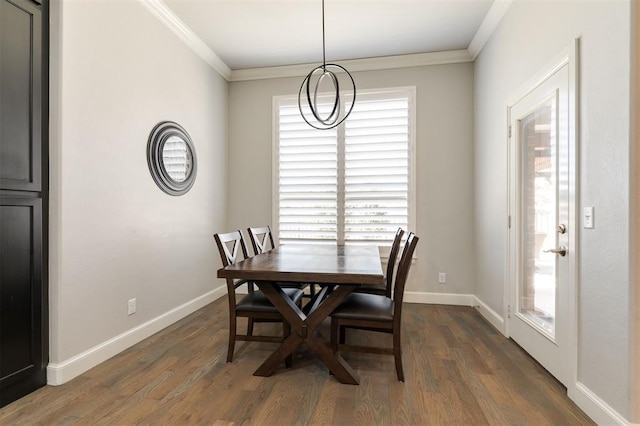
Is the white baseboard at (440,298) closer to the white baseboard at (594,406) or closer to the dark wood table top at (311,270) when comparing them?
the dark wood table top at (311,270)

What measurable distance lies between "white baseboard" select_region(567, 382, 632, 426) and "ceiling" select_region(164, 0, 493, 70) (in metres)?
3.12

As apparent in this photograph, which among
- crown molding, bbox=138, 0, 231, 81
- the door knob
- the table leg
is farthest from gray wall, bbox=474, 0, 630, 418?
crown molding, bbox=138, 0, 231, 81

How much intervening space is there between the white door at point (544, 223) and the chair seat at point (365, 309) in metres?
1.09

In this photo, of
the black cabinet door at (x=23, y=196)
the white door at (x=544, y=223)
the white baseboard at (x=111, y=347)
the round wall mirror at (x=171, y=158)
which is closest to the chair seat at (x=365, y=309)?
the white door at (x=544, y=223)

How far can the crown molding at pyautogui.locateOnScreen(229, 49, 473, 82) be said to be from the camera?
3.85m

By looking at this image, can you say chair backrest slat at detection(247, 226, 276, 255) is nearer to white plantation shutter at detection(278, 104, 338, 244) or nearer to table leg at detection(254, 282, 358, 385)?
white plantation shutter at detection(278, 104, 338, 244)

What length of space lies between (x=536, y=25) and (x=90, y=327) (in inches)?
154

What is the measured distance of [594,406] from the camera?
1732mm

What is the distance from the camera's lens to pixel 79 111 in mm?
2246

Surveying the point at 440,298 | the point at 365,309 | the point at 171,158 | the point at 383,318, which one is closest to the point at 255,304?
the point at 365,309

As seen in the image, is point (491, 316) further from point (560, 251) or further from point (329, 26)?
point (329, 26)

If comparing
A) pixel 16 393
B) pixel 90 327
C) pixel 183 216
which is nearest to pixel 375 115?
→ pixel 183 216

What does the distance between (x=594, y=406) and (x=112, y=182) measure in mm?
3418

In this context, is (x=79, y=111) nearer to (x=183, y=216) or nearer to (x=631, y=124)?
(x=183, y=216)
